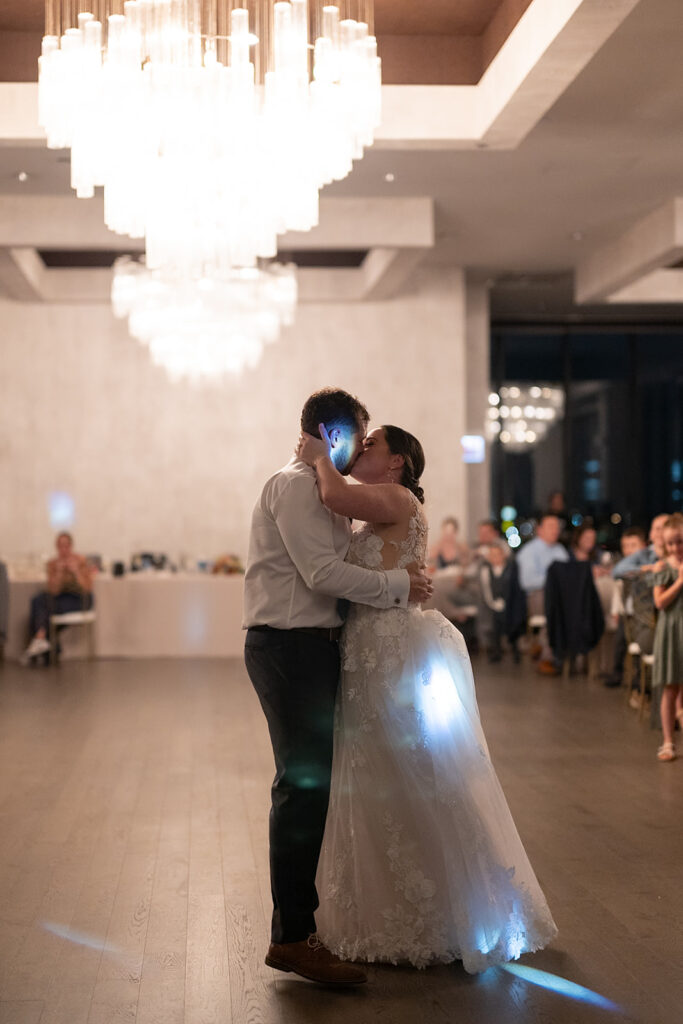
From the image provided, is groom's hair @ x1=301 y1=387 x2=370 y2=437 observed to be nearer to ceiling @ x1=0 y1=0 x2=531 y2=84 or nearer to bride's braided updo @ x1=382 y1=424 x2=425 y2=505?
bride's braided updo @ x1=382 y1=424 x2=425 y2=505

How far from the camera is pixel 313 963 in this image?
3.40m

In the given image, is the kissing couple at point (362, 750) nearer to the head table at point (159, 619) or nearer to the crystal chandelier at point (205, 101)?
the crystal chandelier at point (205, 101)

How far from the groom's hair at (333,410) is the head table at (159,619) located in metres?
8.45

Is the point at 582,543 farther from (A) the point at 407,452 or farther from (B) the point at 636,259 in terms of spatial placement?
(A) the point at 407,452

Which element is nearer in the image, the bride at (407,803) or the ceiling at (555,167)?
the bride at (407,803)

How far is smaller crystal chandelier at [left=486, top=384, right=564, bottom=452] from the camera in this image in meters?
18.9

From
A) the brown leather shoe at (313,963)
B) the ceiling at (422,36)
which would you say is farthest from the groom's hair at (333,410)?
the ceiling at (422,36)

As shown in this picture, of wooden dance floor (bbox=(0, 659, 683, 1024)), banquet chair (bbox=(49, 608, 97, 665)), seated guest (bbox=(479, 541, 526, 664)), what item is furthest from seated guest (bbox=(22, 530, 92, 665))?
seated guest (bbox=(479, 541, 526, 664))

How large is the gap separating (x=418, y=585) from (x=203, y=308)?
7.94 m

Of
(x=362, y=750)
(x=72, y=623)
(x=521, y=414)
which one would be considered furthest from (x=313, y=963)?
(x=521, y=414)

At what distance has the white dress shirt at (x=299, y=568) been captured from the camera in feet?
11.2

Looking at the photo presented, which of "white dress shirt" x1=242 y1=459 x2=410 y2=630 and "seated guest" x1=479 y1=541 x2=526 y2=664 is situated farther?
"seated guest" x1=479 y1=541 x2=526 y2=664

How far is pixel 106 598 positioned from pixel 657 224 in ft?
20.7

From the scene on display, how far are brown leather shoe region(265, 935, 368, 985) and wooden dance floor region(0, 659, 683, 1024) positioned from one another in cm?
4
